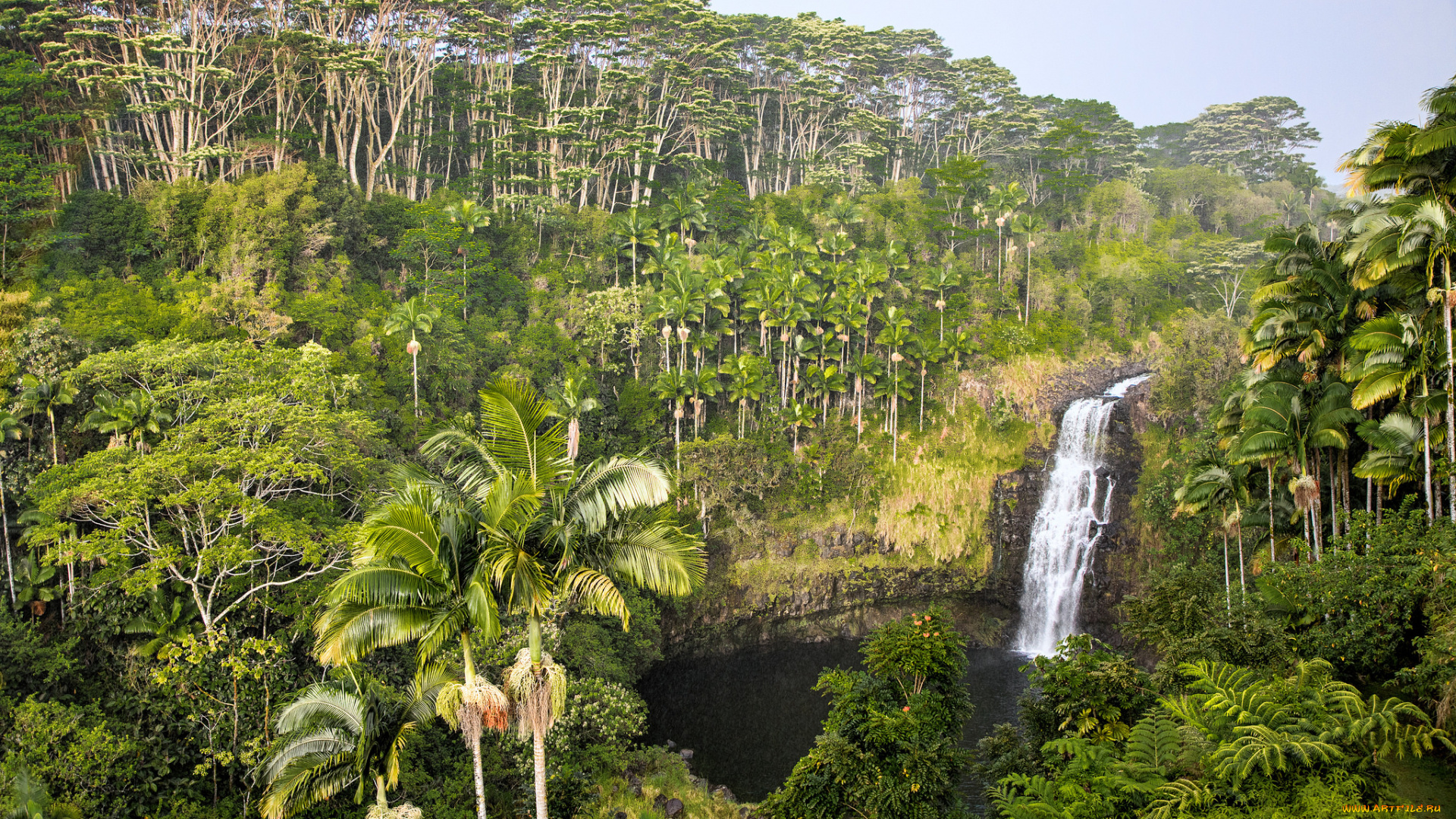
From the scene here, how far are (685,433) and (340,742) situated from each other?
100ft

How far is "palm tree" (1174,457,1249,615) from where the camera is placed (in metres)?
24.5

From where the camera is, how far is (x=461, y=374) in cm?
3897

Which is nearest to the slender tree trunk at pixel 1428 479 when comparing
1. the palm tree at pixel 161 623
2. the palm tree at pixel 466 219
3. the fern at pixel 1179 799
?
the fern at pixel 1179 799

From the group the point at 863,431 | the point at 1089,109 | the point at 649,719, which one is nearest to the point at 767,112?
the point at 1089,109

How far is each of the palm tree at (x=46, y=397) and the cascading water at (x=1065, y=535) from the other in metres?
36.6

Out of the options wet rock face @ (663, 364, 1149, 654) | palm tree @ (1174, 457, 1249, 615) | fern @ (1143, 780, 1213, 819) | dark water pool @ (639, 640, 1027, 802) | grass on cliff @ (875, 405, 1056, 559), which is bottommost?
dark water pool @ (639, 640, 1027, 802)

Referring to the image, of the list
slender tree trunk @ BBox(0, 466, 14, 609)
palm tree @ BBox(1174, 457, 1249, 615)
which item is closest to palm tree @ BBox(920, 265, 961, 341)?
palm tree @ BBox(1174, 457, 1249, 615)

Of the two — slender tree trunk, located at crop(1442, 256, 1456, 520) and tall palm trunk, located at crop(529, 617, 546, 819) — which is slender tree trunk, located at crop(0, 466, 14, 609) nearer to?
tall palm trunk, located at crop(529, 617, 546, 819)

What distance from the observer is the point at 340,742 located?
1484 centimetres

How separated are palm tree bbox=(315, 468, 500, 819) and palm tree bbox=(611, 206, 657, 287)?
1376 inches

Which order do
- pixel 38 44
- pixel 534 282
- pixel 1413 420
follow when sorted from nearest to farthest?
1. pixel 1413 420
2. pixel 38 44
3. pixel 534 282

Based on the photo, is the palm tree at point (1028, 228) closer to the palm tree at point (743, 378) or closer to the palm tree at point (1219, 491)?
the palm tree at point (743, 378)

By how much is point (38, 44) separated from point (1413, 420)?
168 ft

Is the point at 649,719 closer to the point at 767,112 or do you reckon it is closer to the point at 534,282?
the point at 534,282
